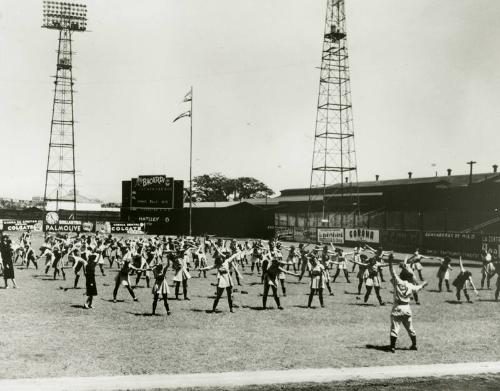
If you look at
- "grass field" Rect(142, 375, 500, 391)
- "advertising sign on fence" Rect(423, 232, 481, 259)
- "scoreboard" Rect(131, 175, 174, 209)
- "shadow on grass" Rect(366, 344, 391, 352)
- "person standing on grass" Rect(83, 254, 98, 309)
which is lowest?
"grass field" Rect(142, 375, 500, 391)

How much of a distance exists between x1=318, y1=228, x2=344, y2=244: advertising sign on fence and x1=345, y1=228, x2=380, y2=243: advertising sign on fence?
1.81 ft

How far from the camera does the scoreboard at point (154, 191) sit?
65188mm

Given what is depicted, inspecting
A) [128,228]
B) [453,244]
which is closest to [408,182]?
[128,228]

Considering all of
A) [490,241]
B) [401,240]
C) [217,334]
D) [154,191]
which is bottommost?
[217,334]

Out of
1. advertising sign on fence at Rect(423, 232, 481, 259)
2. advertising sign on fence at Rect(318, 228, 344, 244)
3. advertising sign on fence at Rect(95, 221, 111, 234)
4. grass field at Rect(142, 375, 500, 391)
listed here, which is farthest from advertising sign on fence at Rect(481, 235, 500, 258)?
advertising sign on fence at Rect(95, 221, 111, 234)

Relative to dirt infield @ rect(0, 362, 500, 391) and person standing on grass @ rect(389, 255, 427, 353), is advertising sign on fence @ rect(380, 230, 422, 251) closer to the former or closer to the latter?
person standing on grass @ rect(389, 255, 427, 353)

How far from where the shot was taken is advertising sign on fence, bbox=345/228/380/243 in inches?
1826

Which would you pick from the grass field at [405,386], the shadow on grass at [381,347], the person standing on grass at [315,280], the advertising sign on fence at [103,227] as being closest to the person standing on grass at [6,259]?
Answer: the person standing on grass at [315,280]

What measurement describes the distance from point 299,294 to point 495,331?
8.69 meters

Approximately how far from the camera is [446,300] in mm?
21406

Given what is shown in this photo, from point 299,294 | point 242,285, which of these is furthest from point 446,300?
point 242,285

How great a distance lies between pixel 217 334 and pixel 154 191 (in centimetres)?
5227

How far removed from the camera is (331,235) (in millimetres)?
51219

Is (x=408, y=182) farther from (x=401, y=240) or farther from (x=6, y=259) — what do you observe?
(x=6, y=259)
